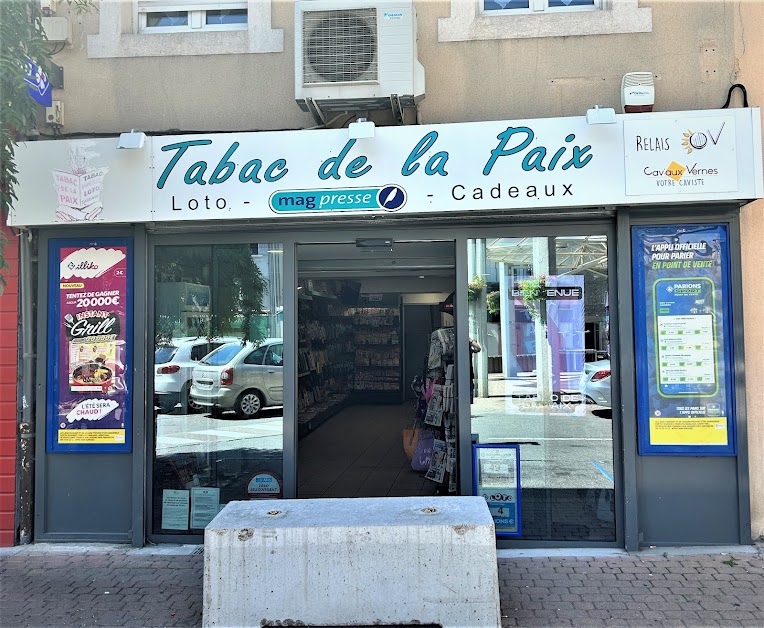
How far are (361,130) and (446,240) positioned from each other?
1.17m

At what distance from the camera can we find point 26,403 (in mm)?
→ 5426

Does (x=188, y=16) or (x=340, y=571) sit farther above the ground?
(x=188, y=16)

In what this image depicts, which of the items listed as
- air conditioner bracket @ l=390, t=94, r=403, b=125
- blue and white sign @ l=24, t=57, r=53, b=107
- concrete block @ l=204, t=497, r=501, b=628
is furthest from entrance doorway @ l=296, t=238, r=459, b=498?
blue and white sign @ l=24, t=57, r=53, b=107

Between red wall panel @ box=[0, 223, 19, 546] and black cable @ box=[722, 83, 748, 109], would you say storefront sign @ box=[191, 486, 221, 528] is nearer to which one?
red wall panel @ box=[0, 223, 19, 546]

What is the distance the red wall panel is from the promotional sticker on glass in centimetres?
389

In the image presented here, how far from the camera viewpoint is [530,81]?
17.4ft

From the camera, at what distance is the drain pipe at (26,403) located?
17.7 feet

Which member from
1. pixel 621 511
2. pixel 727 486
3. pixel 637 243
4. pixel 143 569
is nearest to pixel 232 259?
pixel 143 569

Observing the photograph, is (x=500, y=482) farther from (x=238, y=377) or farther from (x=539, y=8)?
(x=539, y=8)

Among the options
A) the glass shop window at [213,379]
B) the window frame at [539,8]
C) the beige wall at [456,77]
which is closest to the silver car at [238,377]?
the glass shop window at [213,379]

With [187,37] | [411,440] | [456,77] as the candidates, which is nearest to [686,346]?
[456,77]

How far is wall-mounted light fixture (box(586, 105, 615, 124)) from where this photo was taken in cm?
478

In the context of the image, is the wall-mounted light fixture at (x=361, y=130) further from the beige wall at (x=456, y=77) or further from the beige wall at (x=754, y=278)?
the beige wall at (x=754, y=278)

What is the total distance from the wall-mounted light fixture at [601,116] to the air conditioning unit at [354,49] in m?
1.36
